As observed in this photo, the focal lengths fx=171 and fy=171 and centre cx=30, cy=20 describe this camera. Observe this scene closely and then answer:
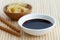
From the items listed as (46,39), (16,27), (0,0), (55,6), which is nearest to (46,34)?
(46,39)

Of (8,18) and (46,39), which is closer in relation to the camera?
(46,39)

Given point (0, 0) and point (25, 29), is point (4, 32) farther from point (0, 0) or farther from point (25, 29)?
point (0, 0)

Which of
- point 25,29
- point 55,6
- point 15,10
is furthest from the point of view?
point 55,6

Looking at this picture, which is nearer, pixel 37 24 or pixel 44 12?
pixel 37 24

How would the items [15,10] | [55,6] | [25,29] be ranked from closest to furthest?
[25,29], [15,10], [55,6]

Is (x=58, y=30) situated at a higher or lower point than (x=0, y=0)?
lower

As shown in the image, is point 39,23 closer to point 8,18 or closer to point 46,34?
point 46,34
